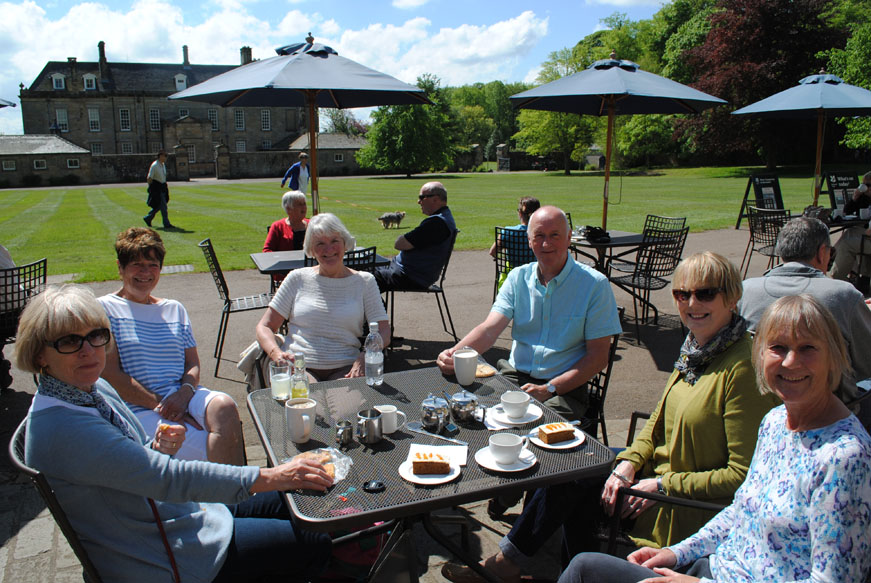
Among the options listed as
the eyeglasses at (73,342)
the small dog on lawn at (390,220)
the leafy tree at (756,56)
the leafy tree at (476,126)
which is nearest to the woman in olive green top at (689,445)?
the eyeglasses at (73,342)

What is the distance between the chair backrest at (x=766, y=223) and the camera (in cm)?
930

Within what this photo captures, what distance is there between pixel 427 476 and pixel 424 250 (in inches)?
175

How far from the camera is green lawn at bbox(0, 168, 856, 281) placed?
1288 cm

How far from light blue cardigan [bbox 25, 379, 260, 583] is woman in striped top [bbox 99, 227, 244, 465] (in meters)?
1.09

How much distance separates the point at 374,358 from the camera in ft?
11.4

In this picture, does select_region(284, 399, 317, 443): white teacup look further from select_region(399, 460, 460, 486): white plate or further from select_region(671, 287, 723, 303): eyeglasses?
select_region(671, 287, 723, 303): eyeglasses

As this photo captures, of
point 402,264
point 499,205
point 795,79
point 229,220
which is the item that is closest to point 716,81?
point 795,79

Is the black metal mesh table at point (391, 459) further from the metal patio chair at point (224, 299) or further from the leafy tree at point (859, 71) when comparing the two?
the leafy tree at point (859, 71)

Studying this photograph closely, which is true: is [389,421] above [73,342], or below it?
below

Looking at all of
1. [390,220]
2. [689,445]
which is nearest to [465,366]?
[689,445]

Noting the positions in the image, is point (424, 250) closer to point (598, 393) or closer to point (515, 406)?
point (598, 393)

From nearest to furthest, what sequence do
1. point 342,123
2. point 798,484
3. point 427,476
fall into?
1. point 798,484
2. point 427,476
3. point 342,123

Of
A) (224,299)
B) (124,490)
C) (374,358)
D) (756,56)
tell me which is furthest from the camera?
(756,56)

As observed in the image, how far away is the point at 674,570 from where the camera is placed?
7.57 ft
